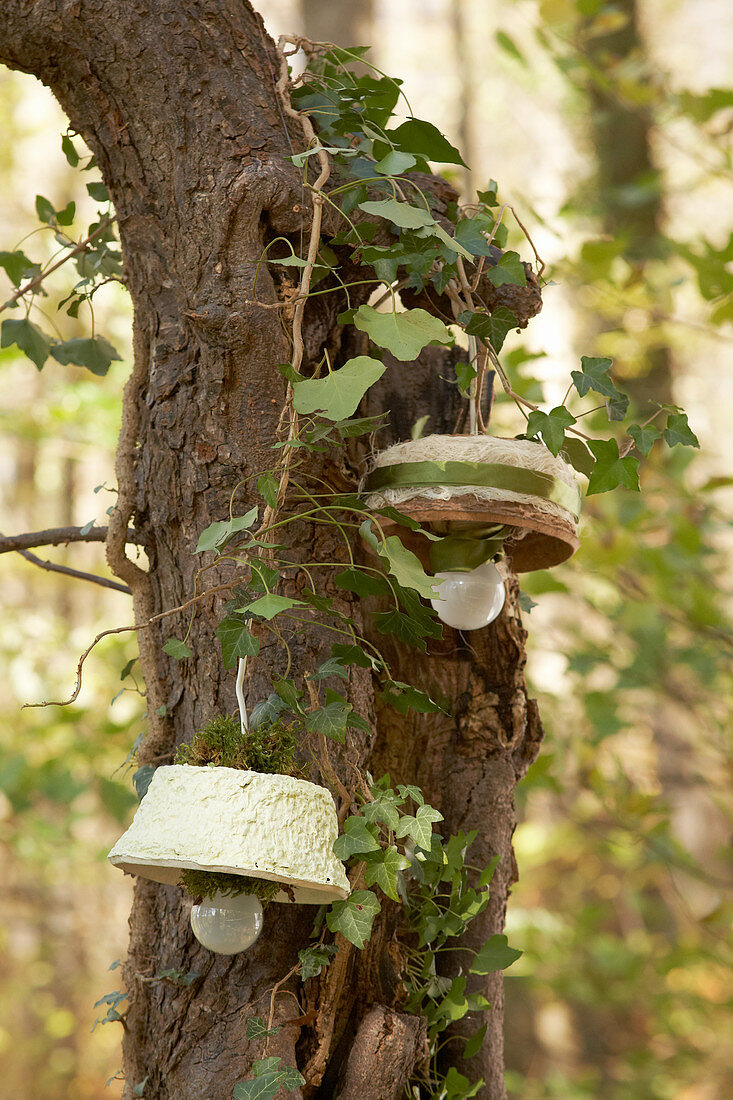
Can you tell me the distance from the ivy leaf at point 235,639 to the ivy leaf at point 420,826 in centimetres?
21

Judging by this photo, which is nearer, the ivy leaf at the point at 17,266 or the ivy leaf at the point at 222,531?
the ivy leaf at the point at 222,531

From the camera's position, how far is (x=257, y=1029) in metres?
0.78

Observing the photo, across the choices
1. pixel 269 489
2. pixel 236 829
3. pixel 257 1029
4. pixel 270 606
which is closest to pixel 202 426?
pixel 269 489

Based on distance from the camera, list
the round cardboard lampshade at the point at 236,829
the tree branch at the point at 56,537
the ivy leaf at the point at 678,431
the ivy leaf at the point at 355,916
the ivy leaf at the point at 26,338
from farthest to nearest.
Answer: the ivy leaf at the point at 26,338
the tree branch at the point at 56,537
the ivy leaf at the point at 678,431
the ivy leaf at the point at 355,916
the round cardboard lampshade at the point at 236,829

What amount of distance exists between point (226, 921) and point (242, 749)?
138mm

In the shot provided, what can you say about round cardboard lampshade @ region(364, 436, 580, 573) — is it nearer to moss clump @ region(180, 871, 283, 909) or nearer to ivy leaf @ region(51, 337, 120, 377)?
moss clump @ region(180, 871, 283, 909)

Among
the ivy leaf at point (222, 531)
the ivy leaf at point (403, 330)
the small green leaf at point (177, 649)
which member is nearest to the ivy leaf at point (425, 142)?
the ivy leaf at point (403, 330)

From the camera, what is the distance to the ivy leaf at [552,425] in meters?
0.86

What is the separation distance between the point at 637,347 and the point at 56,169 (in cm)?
368

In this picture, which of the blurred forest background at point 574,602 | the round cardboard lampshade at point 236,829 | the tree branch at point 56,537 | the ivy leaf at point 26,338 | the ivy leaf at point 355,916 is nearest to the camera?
the round cardboard lampshade at point 236,829

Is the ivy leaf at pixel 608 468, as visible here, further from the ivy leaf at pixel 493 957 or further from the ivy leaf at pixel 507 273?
the ivy leaf at pixel 493 957

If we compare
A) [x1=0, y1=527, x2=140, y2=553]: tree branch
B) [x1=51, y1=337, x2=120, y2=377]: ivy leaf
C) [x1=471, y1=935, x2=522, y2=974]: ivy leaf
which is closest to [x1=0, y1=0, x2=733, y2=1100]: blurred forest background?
[x1=51, y1=337, x2=120, y2=377]: ivy leaf

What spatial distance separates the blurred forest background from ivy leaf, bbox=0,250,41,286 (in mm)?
462

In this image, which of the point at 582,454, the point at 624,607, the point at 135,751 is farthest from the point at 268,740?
the point at 624,607
